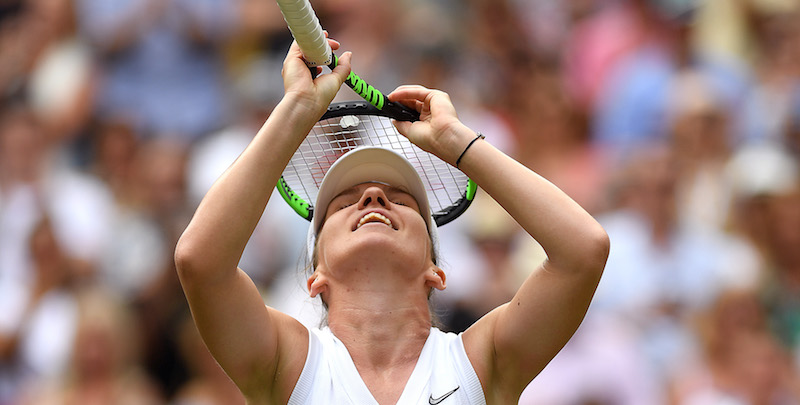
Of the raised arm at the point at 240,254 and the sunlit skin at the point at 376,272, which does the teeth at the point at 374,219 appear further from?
the raised arm at the point at 240,254

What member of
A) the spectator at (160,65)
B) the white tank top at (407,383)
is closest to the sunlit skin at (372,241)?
the white tank top at (407,383)

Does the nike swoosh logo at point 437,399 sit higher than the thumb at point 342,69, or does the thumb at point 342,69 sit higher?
the thumb at point 342,69

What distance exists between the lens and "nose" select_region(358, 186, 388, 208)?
3.14 metres

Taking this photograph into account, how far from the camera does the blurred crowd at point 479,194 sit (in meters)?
5.27

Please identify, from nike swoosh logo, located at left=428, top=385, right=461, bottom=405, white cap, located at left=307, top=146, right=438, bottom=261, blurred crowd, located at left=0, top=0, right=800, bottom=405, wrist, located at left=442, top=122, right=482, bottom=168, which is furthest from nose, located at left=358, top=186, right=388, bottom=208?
blurred crowd, located at left=0, top=0, right=800, bottom=405

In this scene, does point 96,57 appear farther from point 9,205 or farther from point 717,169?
point 717,169

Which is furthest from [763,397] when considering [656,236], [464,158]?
[464,158]

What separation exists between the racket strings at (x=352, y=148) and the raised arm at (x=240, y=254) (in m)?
0.58

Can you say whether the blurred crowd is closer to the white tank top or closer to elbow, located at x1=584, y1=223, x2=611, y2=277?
the white tank top

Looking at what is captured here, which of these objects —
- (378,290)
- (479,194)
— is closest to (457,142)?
(378,290)

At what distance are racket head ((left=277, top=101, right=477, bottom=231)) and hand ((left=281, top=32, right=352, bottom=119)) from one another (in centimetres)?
40

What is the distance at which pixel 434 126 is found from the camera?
9.50ft

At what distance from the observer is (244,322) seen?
2674 mm

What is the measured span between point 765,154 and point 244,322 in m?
4.15
